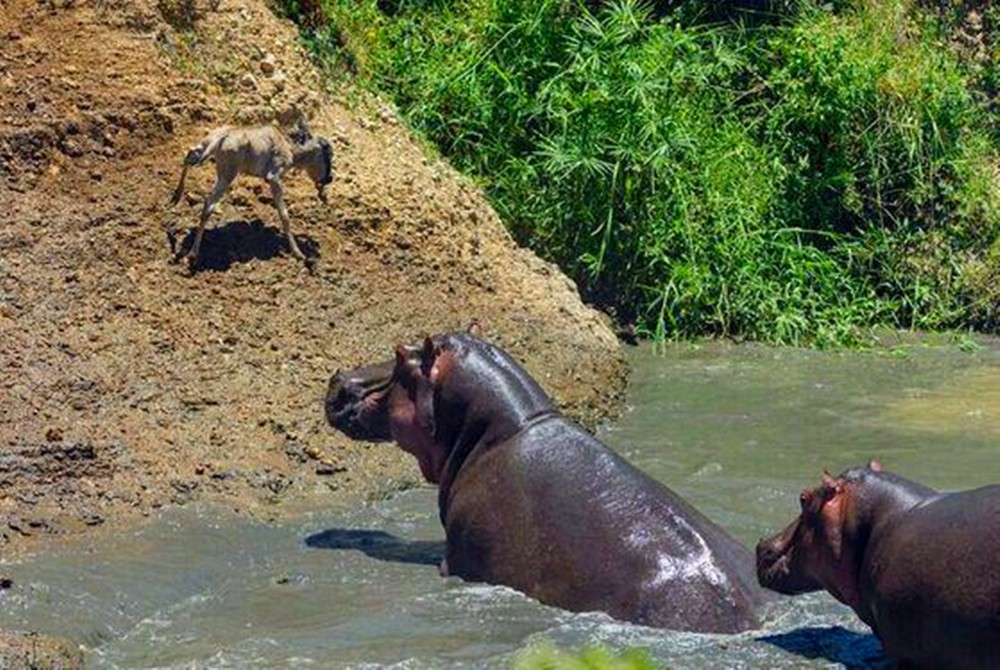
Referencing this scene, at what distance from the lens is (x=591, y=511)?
8125 millimetres

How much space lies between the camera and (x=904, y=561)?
7.04 metres

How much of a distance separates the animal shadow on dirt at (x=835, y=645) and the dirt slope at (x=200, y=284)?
2822 millimetres

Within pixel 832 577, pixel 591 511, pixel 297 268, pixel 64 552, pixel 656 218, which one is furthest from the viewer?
pixel 656 218

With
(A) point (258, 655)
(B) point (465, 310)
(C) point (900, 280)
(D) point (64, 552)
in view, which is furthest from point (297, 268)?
(C) point (900, 280)

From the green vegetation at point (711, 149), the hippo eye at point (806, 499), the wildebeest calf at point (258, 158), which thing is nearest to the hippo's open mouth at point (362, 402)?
the hippo eye at point (806, 499)

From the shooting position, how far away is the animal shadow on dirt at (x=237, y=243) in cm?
1144

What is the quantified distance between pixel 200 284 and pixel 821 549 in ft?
15.3

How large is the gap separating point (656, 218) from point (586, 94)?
0.96m

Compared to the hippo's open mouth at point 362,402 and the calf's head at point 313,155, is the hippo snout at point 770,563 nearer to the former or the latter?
the hippo's open mouth at point 362,402

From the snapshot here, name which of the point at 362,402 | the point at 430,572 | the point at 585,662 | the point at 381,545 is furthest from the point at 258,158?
the point at 585,662

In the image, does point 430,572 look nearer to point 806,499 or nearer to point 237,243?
point 806,499

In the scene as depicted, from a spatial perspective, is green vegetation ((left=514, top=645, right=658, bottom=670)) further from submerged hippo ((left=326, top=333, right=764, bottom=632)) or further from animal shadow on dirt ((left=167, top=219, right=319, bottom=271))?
animal shadow on dirt ((left=167, top=219, right=319, bottom=271))

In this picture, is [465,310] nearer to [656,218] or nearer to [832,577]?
[656,218]

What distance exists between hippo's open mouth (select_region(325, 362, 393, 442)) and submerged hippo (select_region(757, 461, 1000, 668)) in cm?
202
